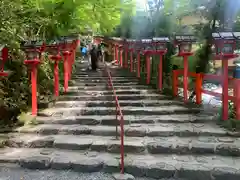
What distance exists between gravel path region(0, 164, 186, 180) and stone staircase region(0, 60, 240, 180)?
130mm

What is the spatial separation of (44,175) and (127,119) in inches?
124

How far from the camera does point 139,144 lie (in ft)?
20.3

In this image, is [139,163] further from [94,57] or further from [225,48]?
[94,57]

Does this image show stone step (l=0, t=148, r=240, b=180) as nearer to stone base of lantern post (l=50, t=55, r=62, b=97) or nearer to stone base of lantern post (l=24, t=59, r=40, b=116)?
stone base of lantern post (l=24, t=59, r=40, b=116)

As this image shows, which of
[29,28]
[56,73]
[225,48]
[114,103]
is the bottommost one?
[114,103]

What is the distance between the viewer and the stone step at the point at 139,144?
19.7 ft

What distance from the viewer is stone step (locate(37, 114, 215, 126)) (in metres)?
7.70

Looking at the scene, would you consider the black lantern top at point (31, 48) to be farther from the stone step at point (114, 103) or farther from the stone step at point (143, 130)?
the stone step at point (114, 103)

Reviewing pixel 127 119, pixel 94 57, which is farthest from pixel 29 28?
pixel 94 57

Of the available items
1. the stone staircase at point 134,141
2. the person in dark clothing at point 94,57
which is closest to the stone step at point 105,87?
the stone staircase at point 134,141

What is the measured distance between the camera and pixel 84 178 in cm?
515

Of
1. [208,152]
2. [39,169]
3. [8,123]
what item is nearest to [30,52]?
[8,123]

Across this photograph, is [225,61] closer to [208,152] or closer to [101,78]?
[208,152]

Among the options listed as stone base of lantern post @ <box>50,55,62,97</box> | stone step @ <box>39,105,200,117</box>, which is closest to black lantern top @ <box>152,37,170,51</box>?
stone step @ <box>39,105,200,117</box>
